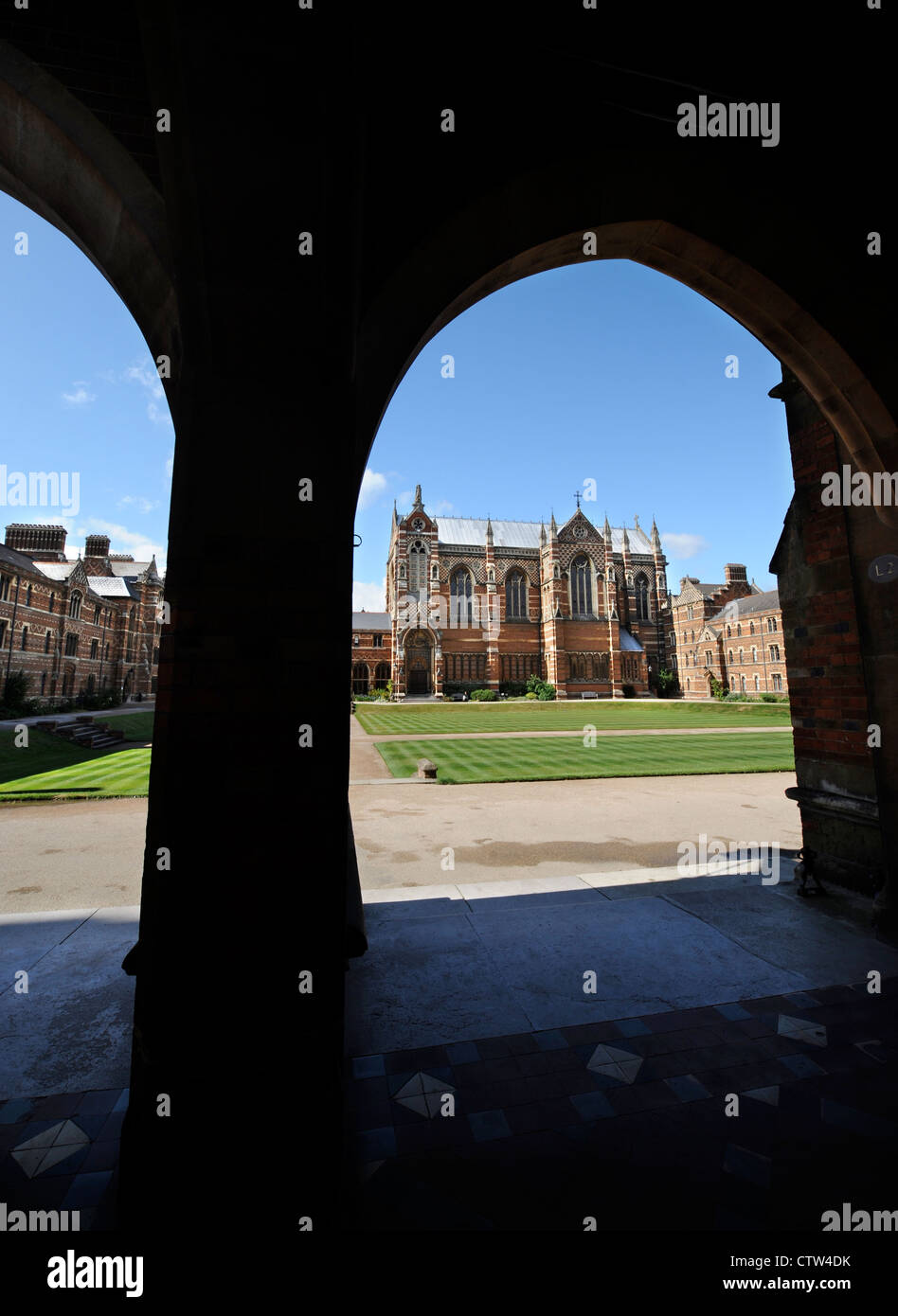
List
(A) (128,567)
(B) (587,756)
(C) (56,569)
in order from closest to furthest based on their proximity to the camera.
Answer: (B) (587,756), (C) (56,569), (A) (128,567)

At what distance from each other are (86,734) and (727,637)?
5404 centimetres

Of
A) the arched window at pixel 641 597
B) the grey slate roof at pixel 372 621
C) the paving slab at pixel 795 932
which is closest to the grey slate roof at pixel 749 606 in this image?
the arched window at pixel 641 597

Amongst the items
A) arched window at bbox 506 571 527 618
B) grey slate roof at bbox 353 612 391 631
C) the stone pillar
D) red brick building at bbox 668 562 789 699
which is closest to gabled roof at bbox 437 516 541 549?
arched window at bbox 506 571 527 618

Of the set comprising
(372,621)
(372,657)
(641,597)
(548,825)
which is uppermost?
(641,597)

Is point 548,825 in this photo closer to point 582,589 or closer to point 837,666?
point 837,666

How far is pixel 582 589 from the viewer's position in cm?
5284

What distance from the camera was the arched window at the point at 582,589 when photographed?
52500mm

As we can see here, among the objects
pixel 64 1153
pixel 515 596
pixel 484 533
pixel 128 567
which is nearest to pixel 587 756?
pixel 64 1153

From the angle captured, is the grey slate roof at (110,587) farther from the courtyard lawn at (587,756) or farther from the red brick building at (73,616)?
the courtyard lawn at (587,756)

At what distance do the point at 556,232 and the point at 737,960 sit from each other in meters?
4.48

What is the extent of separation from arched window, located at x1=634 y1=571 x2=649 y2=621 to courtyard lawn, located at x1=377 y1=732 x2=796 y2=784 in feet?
125

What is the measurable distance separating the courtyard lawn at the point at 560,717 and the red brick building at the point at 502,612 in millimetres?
10063

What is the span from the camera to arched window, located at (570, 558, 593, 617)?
5250cm

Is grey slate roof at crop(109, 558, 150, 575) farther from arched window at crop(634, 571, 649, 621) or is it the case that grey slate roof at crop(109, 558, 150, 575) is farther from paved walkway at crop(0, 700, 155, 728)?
arched window at crop(634, 571, 649, 621)
